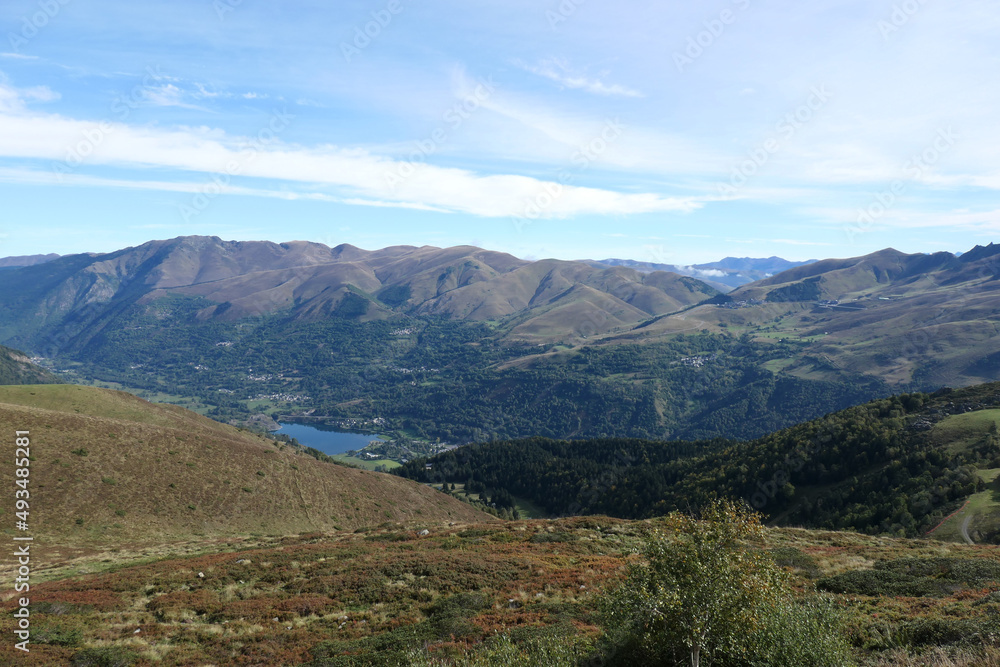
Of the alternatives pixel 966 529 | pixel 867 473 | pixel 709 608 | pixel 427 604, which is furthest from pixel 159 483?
pixel 867 473

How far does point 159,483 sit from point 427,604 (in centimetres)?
5929

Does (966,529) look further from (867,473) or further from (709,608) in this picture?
(709,608)

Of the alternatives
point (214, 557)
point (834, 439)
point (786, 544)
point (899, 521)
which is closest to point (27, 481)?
point (214, 557)

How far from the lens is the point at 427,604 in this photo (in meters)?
32.2

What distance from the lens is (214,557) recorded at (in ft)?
144

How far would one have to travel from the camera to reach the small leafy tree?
18266 millimetres

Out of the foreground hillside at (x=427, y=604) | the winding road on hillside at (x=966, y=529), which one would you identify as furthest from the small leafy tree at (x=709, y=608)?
the winding road on hillside at (x=966, y=529)

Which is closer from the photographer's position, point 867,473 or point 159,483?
point 159,483

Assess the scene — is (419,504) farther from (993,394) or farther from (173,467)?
(993,394)

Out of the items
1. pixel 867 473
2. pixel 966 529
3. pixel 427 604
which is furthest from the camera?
pixel 867 473

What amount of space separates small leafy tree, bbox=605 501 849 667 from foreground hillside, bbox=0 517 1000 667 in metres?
3.24

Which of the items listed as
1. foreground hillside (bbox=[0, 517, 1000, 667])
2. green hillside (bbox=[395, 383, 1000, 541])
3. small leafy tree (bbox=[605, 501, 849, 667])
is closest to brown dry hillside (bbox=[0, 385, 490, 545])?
foreground hillside (bbox=[0, 517, 1000, 667])

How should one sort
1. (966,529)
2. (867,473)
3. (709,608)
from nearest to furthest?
(709,608)
(966,529)
(867,473)

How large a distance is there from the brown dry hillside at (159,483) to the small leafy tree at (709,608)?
63.0 meters
